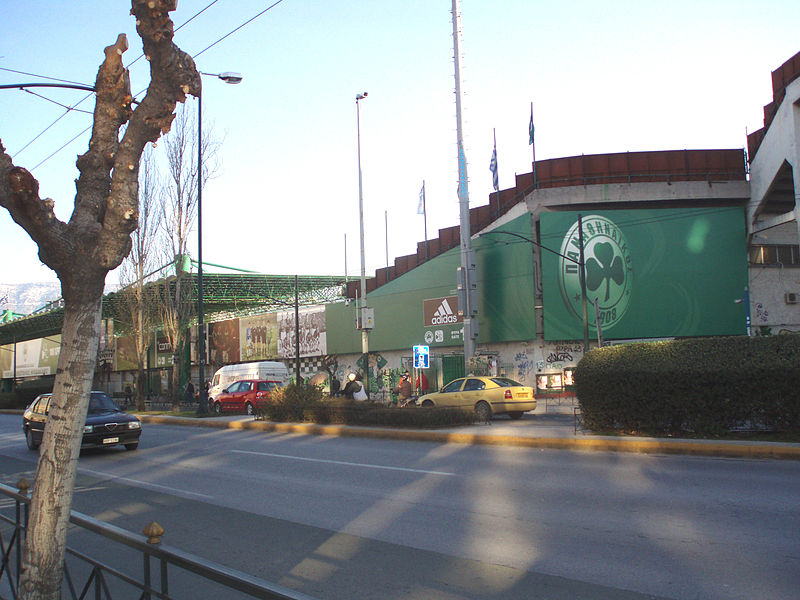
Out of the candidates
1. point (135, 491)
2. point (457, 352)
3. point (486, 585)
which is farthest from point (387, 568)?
point (457, 352)

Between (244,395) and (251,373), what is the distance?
4.97m

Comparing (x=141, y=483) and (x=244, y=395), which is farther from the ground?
(x=244, y=395)

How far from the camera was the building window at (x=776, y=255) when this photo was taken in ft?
112

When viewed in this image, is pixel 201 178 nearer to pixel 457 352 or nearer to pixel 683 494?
pixel 457 352

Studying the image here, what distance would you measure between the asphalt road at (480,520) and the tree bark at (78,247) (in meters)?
2.52

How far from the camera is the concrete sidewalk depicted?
12.5 m

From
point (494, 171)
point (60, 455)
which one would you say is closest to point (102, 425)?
point (60, 455)

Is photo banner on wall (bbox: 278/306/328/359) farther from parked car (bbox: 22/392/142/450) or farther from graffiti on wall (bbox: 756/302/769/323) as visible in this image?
parked car (bbox: 22/392/142/450)

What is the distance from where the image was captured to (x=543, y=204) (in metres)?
34.5

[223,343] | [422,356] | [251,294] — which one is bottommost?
[422,356]

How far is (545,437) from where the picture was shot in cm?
1533

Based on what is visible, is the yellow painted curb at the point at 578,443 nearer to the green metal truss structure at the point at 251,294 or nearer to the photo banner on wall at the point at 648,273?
the photo banner on wall at the point at 648,273

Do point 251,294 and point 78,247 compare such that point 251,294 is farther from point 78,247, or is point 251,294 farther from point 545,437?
point 78,247

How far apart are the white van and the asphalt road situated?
802 inches
